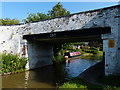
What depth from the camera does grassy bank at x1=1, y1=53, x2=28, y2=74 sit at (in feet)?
33.8

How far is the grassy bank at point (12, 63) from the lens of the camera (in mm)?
10312

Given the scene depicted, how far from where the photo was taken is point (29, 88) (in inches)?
283

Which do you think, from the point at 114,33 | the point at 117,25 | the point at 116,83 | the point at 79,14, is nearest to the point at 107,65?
the point at 116,83

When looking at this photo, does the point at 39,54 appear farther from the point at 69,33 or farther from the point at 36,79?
the point at 69,33

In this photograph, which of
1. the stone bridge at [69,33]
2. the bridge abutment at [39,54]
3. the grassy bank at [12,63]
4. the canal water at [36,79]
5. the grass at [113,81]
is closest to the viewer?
the grass at [113,81]

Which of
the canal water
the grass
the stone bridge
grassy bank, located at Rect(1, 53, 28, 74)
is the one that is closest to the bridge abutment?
the stone bridge

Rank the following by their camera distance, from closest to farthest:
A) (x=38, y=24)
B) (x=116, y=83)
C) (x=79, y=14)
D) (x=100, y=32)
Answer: (x=116, y=83), (x=100, y=32), (x=79, y=14), (x=38, y=24)

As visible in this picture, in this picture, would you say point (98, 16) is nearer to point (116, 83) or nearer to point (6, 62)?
point (116, 83)

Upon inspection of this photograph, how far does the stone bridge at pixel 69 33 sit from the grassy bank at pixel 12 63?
86 cm

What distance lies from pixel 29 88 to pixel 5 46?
708cm

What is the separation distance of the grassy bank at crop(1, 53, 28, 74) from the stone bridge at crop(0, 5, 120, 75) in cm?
86

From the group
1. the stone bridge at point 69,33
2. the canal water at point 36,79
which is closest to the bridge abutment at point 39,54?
the stone bridge at point 69,33

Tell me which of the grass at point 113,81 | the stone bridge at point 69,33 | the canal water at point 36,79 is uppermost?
the stone bridge at point 69,33

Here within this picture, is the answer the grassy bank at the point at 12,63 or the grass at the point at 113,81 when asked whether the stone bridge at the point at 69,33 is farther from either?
the grassy bank at the point at 12,63
